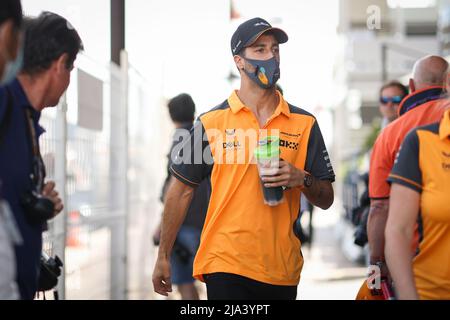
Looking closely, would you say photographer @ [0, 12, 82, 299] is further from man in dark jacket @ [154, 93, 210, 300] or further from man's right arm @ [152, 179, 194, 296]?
man in dark jacket @ [154, 93, 210, 300]

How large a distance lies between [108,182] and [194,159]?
12.7 feet

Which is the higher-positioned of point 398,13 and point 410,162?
point 398,13

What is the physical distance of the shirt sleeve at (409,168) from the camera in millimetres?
3465

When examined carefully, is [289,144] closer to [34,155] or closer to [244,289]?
[244,289]

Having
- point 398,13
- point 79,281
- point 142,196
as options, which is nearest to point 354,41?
point 398,13

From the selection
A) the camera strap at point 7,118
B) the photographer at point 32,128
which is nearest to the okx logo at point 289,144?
the photographer at point 32,128

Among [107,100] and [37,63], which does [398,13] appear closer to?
[107,100]

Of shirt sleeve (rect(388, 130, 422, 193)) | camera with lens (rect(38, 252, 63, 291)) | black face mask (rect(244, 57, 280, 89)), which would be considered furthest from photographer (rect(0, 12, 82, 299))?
shirt sleeve (rect(388, 130, 422, 193))

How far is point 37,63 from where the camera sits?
338cm

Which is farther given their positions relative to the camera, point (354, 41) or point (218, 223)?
point (354, 41)

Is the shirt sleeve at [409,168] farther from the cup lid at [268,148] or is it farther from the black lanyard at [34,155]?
the black lanyard at [34,155]

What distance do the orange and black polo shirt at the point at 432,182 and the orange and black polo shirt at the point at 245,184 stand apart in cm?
100

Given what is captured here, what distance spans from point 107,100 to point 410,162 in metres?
5.13
